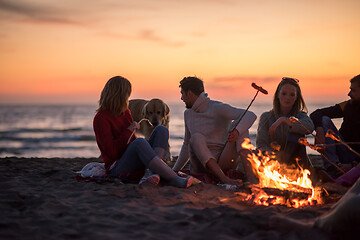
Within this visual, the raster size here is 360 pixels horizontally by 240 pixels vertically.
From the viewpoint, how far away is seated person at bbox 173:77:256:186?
4848 mm

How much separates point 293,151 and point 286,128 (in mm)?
420

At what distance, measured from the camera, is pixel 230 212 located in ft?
10.5

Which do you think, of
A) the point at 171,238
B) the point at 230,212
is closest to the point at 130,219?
the point at 171,238

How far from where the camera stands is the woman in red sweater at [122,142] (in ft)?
14.4

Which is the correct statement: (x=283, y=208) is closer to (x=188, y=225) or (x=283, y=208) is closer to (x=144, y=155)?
(x=188, y=225)

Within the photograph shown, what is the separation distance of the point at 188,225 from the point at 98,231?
0.75 metres

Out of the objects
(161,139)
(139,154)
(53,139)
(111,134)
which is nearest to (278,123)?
(161,139)

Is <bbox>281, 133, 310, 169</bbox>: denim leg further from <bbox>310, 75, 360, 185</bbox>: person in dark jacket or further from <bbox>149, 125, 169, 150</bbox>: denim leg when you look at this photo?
<bbox>149, 125, 169, 150</bbox>: denim leg

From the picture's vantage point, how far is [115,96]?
4.57 metres

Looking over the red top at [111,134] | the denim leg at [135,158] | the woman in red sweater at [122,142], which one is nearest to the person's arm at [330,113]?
the woman in red sweater at [122,142]

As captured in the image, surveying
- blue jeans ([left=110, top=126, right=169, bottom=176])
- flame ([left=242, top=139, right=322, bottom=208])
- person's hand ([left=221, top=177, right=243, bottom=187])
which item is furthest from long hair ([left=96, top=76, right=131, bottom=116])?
flame ([left=242, top=139, right=322, bottom=208])

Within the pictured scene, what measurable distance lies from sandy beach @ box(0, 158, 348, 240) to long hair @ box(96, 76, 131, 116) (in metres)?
1.01

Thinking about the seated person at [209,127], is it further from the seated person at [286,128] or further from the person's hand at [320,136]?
the person's hand at [320,136]

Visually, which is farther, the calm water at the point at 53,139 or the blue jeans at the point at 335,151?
the calm water at the point at 53,139
